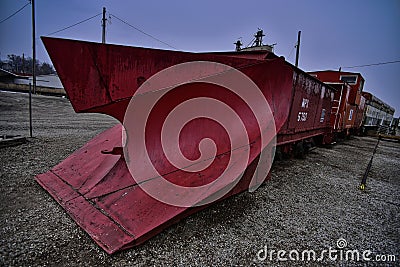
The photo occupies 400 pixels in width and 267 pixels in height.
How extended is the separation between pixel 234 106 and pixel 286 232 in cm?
151

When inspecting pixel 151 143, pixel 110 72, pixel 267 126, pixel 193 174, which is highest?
pixel 110 72

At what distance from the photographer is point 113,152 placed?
2.41 meters

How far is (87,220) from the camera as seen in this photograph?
206 cm

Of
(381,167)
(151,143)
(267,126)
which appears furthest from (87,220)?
(381,167)

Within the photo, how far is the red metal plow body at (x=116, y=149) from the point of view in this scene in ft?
5.98

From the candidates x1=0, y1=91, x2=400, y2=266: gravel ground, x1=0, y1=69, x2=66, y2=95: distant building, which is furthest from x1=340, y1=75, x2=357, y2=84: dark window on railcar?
x1=0, y1=69, x2=66, y2=95: distant building

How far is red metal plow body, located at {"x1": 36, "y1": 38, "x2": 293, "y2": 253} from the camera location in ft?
5.98

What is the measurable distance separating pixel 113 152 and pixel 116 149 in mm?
45

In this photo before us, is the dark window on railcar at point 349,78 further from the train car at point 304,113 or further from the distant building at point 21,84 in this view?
the distant building at point 21,84

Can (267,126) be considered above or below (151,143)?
above

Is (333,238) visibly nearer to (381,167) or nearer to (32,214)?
(32,214)

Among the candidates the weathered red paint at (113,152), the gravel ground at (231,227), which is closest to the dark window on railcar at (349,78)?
the gravel ground at (231,227)

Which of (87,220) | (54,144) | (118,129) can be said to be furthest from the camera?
(54,144)

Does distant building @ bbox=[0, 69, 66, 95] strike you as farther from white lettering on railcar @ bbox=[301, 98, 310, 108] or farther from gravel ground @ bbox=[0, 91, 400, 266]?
white lettering on railcar @ bbox=[301, 98, 310, 108]
